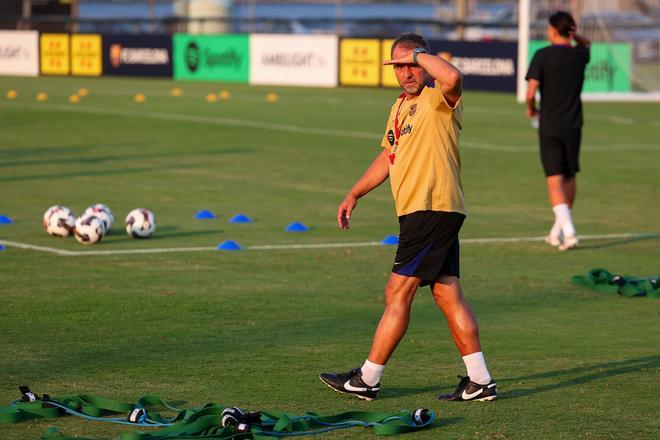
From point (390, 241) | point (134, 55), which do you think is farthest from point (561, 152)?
point (134, 55)

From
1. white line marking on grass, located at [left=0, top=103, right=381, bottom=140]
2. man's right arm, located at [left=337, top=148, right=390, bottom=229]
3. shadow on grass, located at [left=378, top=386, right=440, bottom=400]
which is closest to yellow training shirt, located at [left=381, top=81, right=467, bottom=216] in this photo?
man's right arm, located at [left=337, top=148, right=390, bottom=229]

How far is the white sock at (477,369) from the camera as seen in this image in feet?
25.8

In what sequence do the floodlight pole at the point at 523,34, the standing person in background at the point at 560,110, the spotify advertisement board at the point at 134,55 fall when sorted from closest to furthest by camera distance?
the standing person in background at the point at 560,110
the floodlight pole at the point at 523,34
the spotify advertisement board at the point at 134,55

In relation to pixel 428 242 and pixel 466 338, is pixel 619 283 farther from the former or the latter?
pixel 428 242

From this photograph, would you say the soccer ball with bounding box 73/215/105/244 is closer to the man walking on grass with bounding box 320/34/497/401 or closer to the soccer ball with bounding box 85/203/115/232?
the soccer ball with bounding box 85/203/115/232

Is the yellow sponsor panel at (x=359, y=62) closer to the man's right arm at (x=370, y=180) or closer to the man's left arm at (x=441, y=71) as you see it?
the man's right arm at (x=370, y=180)

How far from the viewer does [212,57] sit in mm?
48125

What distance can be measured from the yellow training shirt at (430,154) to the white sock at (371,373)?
0.90 m

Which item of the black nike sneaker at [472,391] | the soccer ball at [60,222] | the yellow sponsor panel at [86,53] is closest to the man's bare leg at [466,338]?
the black nike sneaker at [472,391]

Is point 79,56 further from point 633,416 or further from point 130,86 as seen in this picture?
point 633,416

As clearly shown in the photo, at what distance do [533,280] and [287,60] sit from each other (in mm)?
34154

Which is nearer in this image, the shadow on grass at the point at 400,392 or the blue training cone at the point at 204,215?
the shadow on grass at the point at 400,392

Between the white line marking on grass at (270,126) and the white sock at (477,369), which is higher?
the white sock at (477,369)

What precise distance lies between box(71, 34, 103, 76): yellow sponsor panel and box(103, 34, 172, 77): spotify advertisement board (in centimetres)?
23
